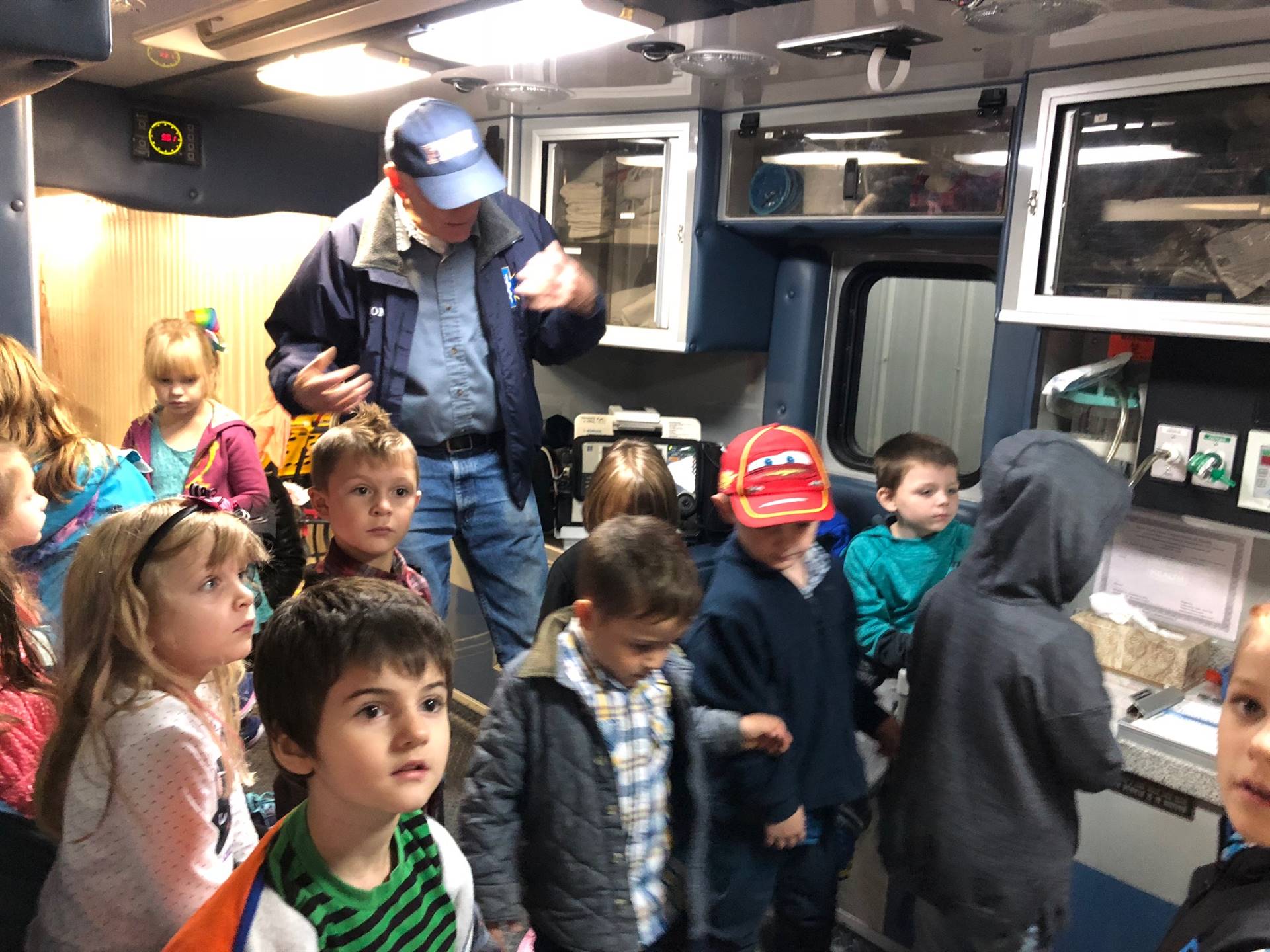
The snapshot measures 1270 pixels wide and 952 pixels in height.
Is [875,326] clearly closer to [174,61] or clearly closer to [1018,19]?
[1018,19]

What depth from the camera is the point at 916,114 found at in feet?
8.85

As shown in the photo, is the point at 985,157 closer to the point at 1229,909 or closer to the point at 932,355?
the point at 932,355

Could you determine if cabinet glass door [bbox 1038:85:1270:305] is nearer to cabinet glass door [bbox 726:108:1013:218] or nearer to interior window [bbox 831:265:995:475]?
cabinet glass door [bbox 726:108:1013:218]

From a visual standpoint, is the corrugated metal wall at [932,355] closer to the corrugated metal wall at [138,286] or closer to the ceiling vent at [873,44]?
the ceiling vent at [873,44]

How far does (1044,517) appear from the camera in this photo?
1.69 meters

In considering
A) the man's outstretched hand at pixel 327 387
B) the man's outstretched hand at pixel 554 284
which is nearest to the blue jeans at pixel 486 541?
the man's outstretched hand at pixel 327 387

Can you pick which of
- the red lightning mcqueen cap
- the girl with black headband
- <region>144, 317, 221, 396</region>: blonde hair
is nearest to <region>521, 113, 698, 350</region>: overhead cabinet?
<region>144, 317, 221, 396</region>: blonde hair

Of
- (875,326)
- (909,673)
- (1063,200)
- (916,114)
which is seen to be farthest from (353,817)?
(875,326)

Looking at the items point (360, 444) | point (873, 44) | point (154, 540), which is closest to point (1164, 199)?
point (873, 44)

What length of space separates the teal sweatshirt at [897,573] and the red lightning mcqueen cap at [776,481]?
680mm

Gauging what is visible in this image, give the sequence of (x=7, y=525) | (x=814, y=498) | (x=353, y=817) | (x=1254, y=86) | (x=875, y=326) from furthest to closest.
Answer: (x=875, y=326), (x=1254, y=86), (x=814, y=498), (x=7, y=525), (x=353, y=817)

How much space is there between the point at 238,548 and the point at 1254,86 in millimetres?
2062

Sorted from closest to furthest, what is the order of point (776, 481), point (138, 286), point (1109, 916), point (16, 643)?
point (16, 643) → point (776, 481) → point (1109, 916) → point (138, 286)

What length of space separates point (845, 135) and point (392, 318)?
1.51 meters
